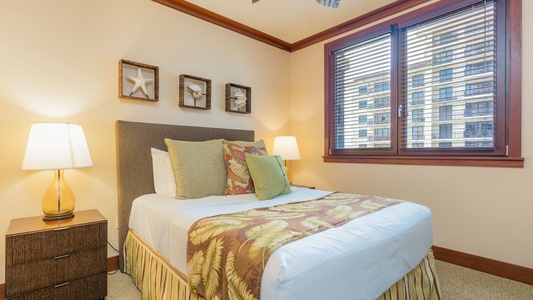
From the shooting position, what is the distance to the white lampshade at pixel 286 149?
333cm

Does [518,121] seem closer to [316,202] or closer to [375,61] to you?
[375,61]

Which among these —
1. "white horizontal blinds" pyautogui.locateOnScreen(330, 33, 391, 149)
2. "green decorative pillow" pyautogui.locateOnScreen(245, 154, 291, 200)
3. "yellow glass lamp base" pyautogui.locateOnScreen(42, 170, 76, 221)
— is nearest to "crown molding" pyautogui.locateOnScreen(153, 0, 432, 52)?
"white horizontal blinds" pyautogui.locateOnScreen(330, 33, 391, 149)

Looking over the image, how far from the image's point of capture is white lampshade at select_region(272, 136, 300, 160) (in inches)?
131

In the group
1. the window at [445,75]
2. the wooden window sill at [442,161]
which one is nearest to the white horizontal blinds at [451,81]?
the window at [445,75]

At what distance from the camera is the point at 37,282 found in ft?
5.30

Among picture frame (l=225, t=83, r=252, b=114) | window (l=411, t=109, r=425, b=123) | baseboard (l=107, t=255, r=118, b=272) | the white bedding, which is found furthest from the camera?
picture frame (l=225, t=83, r=252, b=114)

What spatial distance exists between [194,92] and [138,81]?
1.82 ft

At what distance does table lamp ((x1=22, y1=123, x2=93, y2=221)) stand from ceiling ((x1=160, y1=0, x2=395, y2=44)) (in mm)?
1786

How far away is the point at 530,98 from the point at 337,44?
1939 mm

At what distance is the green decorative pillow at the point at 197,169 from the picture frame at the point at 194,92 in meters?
0.64

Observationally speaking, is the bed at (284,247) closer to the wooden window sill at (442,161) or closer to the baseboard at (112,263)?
the baseboard at (112,263)

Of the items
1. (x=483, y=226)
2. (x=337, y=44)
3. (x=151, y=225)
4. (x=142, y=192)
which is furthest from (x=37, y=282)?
(x=337, y=44)

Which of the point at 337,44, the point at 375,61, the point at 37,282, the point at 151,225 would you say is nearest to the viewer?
the point at 37,282

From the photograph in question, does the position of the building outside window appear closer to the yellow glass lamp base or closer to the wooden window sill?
the wooden window sill
